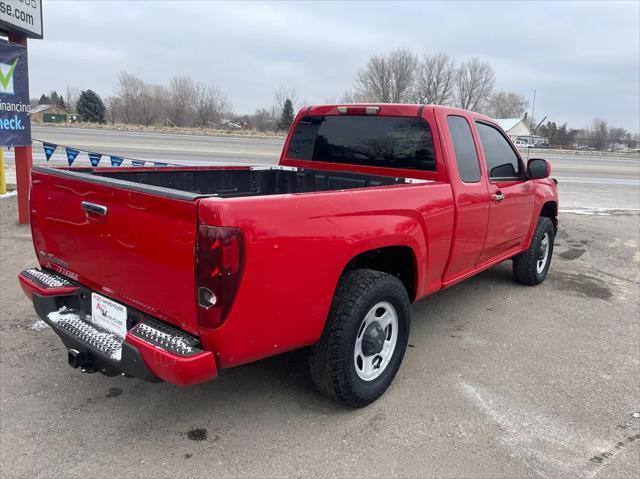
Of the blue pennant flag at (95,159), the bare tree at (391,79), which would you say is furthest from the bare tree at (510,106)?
the blue pennant flag at (95,159)

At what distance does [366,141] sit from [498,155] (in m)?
1.30

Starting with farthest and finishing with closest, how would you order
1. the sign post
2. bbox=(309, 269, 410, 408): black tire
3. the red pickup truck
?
the sign post
bbox=(309, 269, 410, 408): black tire
the red pickup truck

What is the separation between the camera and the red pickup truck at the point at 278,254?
2336 mm

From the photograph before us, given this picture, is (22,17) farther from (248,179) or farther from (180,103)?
(180,103)

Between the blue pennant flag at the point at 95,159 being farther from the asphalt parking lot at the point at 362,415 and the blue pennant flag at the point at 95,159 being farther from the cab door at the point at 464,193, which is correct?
the cab door at the point at 464,193

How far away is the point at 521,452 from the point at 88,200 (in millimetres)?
2759

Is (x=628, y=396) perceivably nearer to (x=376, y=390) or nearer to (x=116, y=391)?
(x=376, y=390)

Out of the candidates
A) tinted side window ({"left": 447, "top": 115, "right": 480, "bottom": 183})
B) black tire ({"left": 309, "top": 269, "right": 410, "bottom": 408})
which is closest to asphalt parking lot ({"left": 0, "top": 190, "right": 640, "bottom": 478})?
black tire ({"left": 309, "top": 269, "right": 410, "bottom": 408})

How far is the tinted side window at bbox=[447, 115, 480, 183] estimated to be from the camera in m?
4.06

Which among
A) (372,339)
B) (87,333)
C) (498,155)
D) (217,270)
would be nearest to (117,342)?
(87,333)

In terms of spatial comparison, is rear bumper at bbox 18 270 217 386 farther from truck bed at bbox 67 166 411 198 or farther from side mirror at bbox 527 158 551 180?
side mirror at bbox 527 158 551 180

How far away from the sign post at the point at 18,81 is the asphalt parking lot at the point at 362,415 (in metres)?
3.40

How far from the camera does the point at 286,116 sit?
67375 millimetres

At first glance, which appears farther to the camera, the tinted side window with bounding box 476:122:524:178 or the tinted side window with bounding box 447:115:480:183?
the tinted side window with bounding box 476:122:524:178
